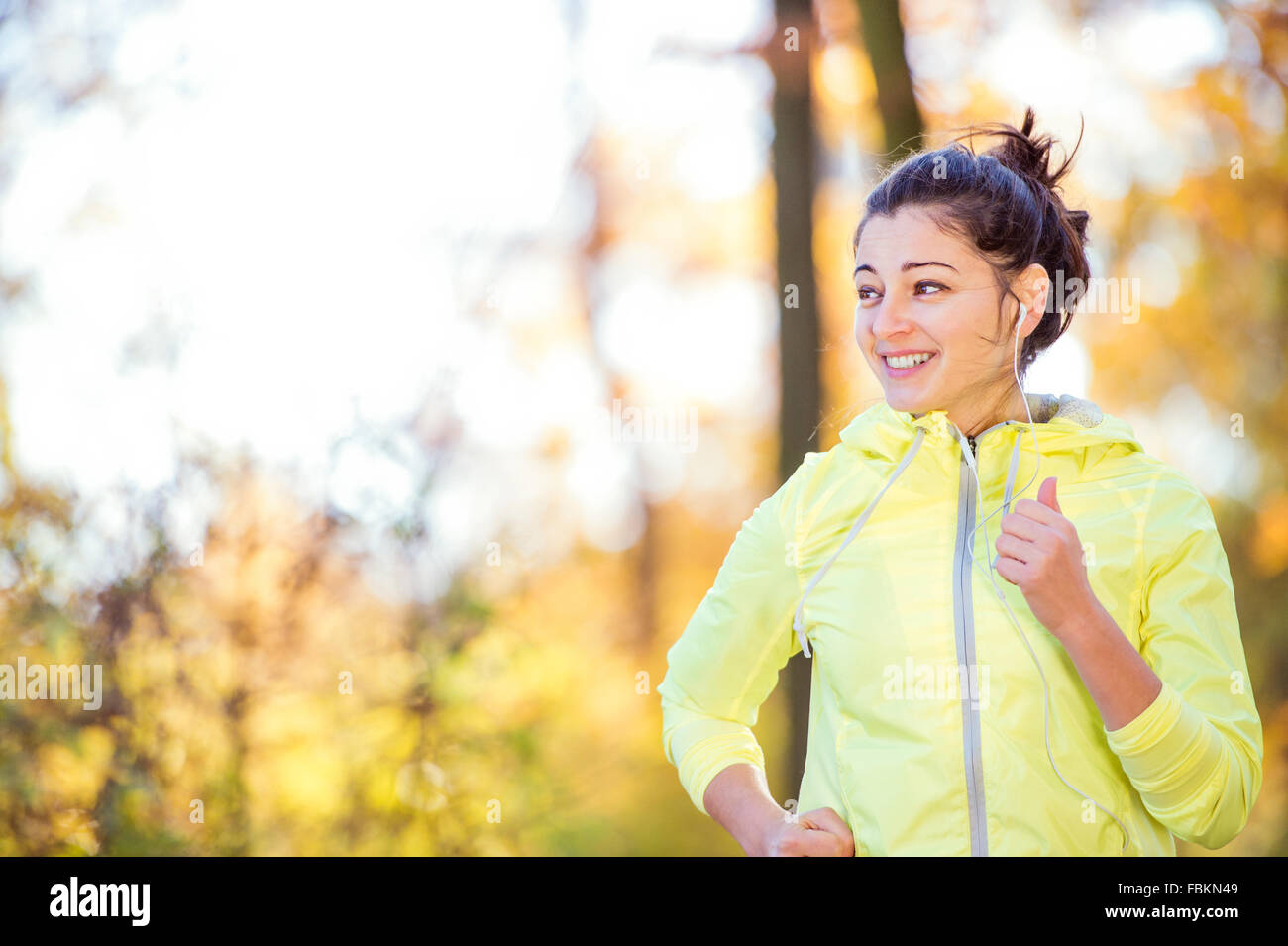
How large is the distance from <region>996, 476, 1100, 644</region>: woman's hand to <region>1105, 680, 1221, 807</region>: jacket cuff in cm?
13

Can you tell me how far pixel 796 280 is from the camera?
11.4ft

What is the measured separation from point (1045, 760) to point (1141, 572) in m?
0.27

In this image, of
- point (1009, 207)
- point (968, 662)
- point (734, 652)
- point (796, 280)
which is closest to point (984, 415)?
point (1009, 207)

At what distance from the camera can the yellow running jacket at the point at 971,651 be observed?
4.57 feet

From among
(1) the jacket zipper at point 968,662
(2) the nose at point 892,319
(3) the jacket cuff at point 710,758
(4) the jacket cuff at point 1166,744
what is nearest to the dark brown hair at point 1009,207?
(2) the nose at point 892,319

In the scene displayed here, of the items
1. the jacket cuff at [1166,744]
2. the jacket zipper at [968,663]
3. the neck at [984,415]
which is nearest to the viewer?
the jacket cuff at [1166,744]

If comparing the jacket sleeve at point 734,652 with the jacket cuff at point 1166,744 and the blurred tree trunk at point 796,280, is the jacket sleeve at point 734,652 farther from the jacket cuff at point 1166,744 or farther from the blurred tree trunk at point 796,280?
the blurred tree trunk at point 796,280

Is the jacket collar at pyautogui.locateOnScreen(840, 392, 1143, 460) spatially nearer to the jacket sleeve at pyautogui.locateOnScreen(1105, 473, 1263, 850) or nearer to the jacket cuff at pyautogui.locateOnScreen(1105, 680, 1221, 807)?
the jacket sleeve at pyautogui.locateOnScreen(1105, 473, 1263, 850)

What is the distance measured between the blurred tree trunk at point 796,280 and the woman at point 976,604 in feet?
5.38

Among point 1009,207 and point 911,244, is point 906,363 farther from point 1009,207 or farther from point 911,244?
point 1009,207

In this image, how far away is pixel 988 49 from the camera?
219 inches

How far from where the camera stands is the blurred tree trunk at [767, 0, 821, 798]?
3305 millimetres
